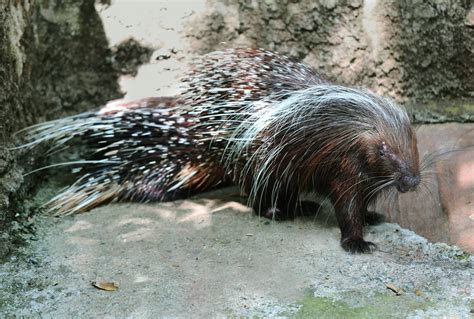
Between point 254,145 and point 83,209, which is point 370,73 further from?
point 83,209

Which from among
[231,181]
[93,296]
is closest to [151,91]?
[231,181]

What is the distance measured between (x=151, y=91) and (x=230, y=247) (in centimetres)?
139

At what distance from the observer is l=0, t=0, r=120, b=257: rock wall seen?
143 inches

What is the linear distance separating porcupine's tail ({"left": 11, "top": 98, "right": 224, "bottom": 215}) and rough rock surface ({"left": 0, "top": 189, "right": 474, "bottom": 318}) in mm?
117

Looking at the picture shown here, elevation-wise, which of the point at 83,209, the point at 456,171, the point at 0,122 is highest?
the point at 0,122

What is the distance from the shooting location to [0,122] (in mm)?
3393

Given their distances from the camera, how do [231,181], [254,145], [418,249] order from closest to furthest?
1. [418,249]
2. [254,145]
3. [231,181]

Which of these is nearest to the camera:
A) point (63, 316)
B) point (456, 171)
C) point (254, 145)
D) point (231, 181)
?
point (63, 316)

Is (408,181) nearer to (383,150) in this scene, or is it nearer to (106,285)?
(383,150)

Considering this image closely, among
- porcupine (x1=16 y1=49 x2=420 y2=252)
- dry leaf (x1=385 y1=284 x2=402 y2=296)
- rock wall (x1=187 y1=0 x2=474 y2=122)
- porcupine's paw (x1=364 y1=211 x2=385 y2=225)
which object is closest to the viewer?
dry leaf (x1=385 y1=284 x2=402 y2=296)

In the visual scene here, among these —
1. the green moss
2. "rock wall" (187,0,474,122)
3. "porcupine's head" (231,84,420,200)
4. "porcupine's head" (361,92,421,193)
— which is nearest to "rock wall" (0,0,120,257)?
"rock wall" (187,0,474,122)

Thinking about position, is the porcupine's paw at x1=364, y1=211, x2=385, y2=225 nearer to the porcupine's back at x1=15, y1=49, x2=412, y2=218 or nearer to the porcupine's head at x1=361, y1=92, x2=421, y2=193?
the porcupine's head at x1=361, y1=92, x2=421, y2=193

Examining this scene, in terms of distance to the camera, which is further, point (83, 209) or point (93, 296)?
point (83, 209)

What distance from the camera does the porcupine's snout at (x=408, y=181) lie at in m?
3.35
